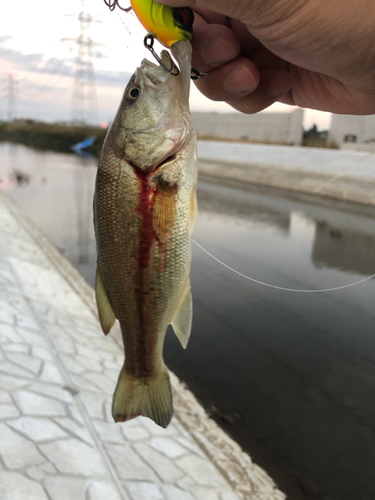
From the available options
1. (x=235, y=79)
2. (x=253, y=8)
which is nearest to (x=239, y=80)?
(x=235, y=79)

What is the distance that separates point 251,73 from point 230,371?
13.3ft

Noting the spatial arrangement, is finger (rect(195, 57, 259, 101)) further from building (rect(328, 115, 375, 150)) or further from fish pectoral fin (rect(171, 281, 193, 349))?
building (rect(328, 115, 375, 150))

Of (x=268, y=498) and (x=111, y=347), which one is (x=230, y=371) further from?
(x=268, y=498)

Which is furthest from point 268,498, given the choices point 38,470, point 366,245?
point 366,245

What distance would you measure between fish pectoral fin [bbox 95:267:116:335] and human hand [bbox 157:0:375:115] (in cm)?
108

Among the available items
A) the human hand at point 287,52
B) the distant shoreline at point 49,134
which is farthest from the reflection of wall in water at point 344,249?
the distant shoreline at point 49,134

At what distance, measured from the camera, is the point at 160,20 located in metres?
1.50

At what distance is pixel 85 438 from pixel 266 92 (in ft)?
9.92

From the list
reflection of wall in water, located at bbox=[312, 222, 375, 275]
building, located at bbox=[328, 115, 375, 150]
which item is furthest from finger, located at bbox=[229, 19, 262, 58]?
building, located at bbox=[328, 115, 375, 150]

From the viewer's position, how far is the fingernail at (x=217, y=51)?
219 centimetres

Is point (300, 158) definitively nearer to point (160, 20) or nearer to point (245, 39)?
point (245, 39)

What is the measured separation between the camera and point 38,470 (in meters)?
2.93

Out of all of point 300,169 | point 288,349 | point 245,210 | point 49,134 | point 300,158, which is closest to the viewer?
point 288,349

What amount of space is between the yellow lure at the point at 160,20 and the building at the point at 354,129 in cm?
2817
